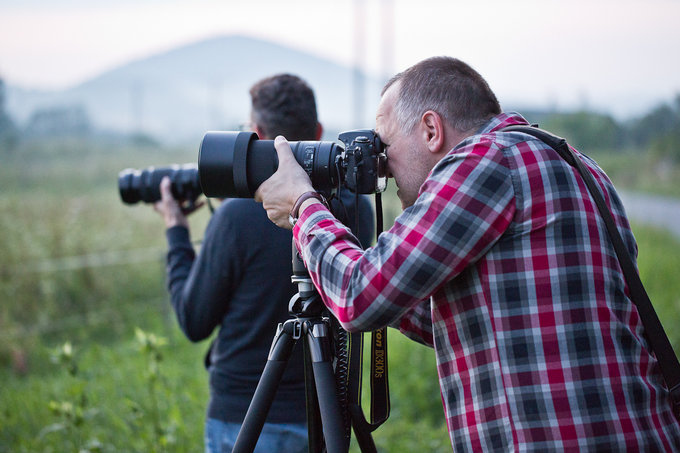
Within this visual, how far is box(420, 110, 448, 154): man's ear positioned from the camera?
1.36 metres

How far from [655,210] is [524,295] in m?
10.5

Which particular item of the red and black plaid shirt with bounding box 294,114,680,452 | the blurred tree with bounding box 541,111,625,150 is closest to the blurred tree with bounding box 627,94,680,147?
the blurred tree with bounding box 541,111,625,150

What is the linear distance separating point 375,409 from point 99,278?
17.3 feet

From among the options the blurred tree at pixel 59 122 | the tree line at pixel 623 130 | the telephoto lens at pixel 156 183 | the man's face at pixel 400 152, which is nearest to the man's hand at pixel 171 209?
the telephoto lens at pixel 156 183

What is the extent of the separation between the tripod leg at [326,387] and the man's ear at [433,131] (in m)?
0.49

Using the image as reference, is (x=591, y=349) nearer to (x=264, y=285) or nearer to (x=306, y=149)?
(x=306, y=149)

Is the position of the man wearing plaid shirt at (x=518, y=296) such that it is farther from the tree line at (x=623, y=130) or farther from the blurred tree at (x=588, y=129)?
the blurred tree at (x=588, y=129)

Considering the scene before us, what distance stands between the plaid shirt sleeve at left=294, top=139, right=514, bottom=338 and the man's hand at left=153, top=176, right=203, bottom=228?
109 cm

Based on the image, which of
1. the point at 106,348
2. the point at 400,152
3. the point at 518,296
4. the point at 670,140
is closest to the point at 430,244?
the point at 518,296

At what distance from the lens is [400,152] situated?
145cm

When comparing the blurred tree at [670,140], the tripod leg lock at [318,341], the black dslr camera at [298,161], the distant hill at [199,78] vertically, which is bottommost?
the distant hill at [199,78]

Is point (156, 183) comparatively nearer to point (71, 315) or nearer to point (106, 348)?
point (106, 348)

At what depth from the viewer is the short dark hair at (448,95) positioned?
1369 millimetres

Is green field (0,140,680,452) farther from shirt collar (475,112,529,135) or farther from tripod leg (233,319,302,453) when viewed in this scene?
shirt collar (475,112,529,135)
